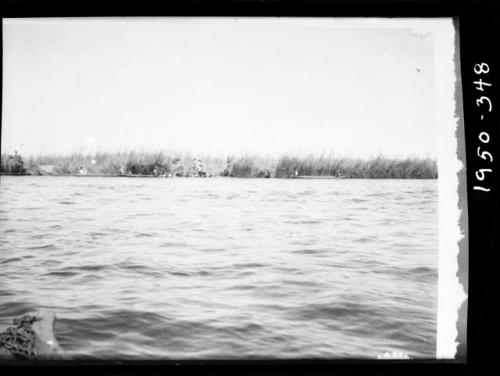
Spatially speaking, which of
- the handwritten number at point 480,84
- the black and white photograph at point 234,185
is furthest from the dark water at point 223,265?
the handwritten number at point 480,84

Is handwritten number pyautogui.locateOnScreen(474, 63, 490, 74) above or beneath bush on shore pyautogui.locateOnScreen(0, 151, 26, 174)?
above

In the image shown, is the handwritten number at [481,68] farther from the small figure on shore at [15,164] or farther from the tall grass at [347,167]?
the small figure on shore at [15,164]

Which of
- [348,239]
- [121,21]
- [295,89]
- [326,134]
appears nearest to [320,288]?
[348,239]

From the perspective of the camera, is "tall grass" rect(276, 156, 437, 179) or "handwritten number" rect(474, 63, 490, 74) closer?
"handwritten number" rect(474, 63, 490, 74)

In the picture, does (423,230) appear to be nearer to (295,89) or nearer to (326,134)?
(326,134)

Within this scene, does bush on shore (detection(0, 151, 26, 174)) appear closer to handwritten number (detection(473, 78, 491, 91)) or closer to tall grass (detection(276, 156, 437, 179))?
tall grass (detection(276, 156, 437, 179))

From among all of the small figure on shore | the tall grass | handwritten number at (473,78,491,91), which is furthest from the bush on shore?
handwritten number at (473,78,491,91)
